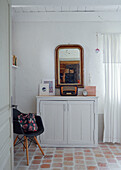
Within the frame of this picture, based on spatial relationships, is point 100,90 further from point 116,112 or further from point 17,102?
point 17,102

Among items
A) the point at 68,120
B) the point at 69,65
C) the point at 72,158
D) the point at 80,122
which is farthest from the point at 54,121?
the point at 69,65

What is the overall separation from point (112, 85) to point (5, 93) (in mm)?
2312

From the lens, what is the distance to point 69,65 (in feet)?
12.3

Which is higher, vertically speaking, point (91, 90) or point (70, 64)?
point (70, 64)

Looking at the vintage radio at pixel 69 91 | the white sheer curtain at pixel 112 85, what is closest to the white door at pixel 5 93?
the vintage radio at pixel 69 91

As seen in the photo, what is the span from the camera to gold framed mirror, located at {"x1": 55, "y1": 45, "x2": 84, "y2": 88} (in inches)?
147

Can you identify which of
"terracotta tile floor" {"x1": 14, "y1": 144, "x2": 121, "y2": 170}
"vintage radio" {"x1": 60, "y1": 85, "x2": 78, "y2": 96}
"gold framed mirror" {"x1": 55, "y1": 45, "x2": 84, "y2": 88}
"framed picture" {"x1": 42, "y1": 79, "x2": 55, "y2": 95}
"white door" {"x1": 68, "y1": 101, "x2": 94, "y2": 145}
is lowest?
"terracotta tile floor" {"x1": 14, "y1": 144, "x2": 121, "y2": 170}

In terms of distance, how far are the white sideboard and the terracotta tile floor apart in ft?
0.53

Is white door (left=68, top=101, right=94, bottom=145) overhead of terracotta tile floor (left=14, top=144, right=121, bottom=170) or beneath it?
overhead

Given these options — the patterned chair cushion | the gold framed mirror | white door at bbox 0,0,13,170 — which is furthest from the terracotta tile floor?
the gold framed mirror

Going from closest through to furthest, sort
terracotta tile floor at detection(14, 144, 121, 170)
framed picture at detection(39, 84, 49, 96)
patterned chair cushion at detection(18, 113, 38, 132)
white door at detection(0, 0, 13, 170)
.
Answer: white door at detection(0, 0, 13, 170)
terracotta tile floor at detection(14, 144, 121, 170)
patterned chair cushion at detection(18, 113, 38, 132)
framed picture at detection(39, 84, 49, 96)

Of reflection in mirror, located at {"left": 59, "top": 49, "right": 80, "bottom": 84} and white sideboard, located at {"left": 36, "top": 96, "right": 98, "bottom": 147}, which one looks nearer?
white sideboard, located at {"left": 36, "top": 96, "right": 98, "bottom": 147}

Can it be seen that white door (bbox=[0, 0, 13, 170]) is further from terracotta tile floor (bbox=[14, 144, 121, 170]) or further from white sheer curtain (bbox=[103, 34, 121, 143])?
white sheer curtain (bbox=[103, 34, 121, 143])

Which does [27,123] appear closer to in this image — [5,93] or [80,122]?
[80,122]
